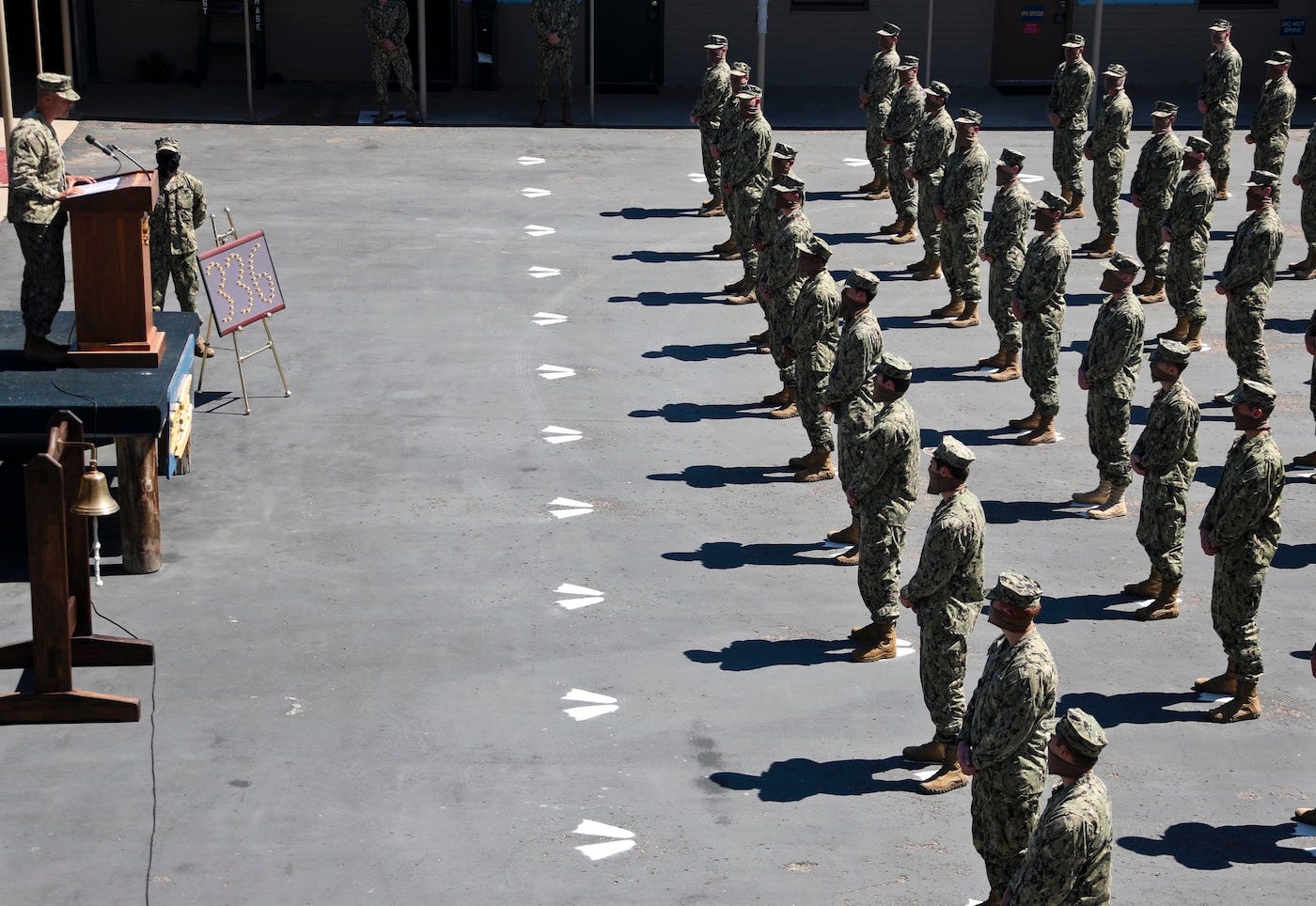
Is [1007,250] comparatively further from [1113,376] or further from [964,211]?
[1113,376]

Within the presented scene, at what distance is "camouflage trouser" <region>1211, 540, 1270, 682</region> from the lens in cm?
989

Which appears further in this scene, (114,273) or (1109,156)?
(1109,156)

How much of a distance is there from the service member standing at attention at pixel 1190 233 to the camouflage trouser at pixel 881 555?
22.2 ft

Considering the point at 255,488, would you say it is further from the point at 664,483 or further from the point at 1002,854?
the point at 1002,854

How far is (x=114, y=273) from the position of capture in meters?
11.5

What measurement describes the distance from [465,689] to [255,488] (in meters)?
3.51

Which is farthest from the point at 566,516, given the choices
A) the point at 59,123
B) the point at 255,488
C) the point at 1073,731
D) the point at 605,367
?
the point at 59,123

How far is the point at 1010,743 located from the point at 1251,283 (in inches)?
322

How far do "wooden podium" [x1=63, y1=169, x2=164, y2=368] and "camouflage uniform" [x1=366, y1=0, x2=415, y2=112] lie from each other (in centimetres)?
1238

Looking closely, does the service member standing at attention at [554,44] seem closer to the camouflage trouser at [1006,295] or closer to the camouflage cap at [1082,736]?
the camouflage trouser at [1006,295]

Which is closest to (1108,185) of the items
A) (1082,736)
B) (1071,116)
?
(1071,116)

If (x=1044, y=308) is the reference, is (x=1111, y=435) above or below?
below

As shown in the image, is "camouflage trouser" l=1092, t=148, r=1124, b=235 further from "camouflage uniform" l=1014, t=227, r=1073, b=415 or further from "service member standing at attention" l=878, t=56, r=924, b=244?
"camouflage uniform" l=1014, t=227, r=1073, b=415

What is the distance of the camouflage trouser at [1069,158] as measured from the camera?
1969 cm
